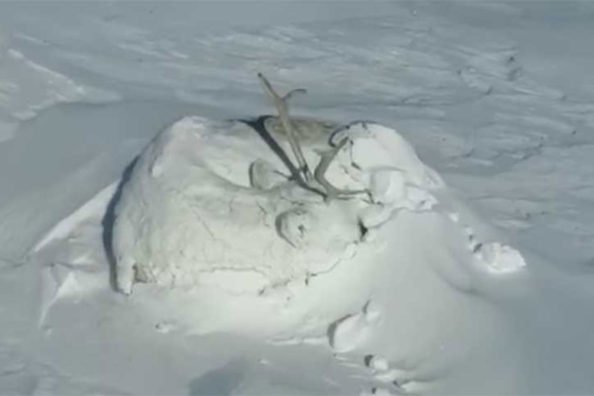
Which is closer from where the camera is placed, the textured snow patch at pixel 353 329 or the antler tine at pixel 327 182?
the textured snow patch at pixel 353 329

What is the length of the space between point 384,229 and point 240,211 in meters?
0.41

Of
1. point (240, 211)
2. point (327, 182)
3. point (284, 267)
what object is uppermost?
point (327, 182)

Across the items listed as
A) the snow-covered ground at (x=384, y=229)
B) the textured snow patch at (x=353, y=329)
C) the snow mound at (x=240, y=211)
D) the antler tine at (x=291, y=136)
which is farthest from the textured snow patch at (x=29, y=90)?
the textured snow patch at (x=353, y=329)

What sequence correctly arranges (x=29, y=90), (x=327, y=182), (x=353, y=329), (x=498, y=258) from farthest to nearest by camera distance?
(x=29, y=90) < (x=498, y=258) < (x=327, y=182) < (x=353, y=329)

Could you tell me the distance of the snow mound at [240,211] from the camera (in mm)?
3639

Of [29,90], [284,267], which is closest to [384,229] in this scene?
[284,267]

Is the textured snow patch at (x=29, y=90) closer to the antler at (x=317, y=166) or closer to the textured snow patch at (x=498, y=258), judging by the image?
the antler at (x=317, y=166)

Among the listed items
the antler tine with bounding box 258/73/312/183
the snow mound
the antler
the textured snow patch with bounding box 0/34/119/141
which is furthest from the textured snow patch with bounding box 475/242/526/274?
the textured snow patch with bounding box 0/34/119/141

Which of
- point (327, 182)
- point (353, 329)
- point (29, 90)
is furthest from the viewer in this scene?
point (29, 90)

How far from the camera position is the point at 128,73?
537cm

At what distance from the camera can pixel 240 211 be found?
3678 millimetres

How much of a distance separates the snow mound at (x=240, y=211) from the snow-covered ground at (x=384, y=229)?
0.06 metres

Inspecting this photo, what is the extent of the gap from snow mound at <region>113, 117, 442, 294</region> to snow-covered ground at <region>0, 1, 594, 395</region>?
6 centimetres

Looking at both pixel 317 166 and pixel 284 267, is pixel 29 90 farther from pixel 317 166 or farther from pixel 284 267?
pixel 284 267
